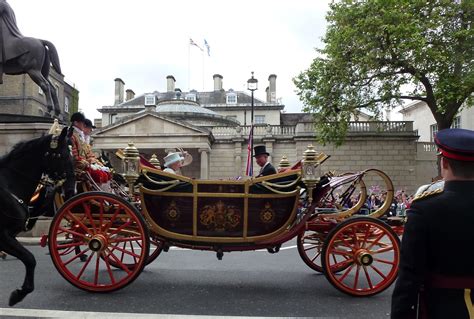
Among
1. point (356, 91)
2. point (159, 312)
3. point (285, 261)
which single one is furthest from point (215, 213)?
point (356, 91)

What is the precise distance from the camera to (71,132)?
190 inches

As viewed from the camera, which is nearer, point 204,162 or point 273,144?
point 204,162

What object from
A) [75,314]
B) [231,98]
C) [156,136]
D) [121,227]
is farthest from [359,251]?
[231,98]

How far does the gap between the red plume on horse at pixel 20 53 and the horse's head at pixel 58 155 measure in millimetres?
4414

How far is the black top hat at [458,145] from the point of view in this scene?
1.88m

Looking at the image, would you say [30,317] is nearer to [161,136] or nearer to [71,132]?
[71,132]

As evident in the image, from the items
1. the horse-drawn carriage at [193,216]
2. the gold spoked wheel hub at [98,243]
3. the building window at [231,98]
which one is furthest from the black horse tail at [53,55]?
the building window at [231,98]

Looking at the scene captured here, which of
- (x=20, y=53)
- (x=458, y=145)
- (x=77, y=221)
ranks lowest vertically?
(x=77, y=221)

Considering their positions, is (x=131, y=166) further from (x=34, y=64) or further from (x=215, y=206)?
(x=34, y=64)

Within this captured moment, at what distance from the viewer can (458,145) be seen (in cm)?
189

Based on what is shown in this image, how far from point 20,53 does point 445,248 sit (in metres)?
8.98

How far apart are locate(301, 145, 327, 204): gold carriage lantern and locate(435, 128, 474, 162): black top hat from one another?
280 centimetres

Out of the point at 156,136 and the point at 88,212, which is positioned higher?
the point at 156,136

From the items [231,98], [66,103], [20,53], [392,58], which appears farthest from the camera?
[231,98]
